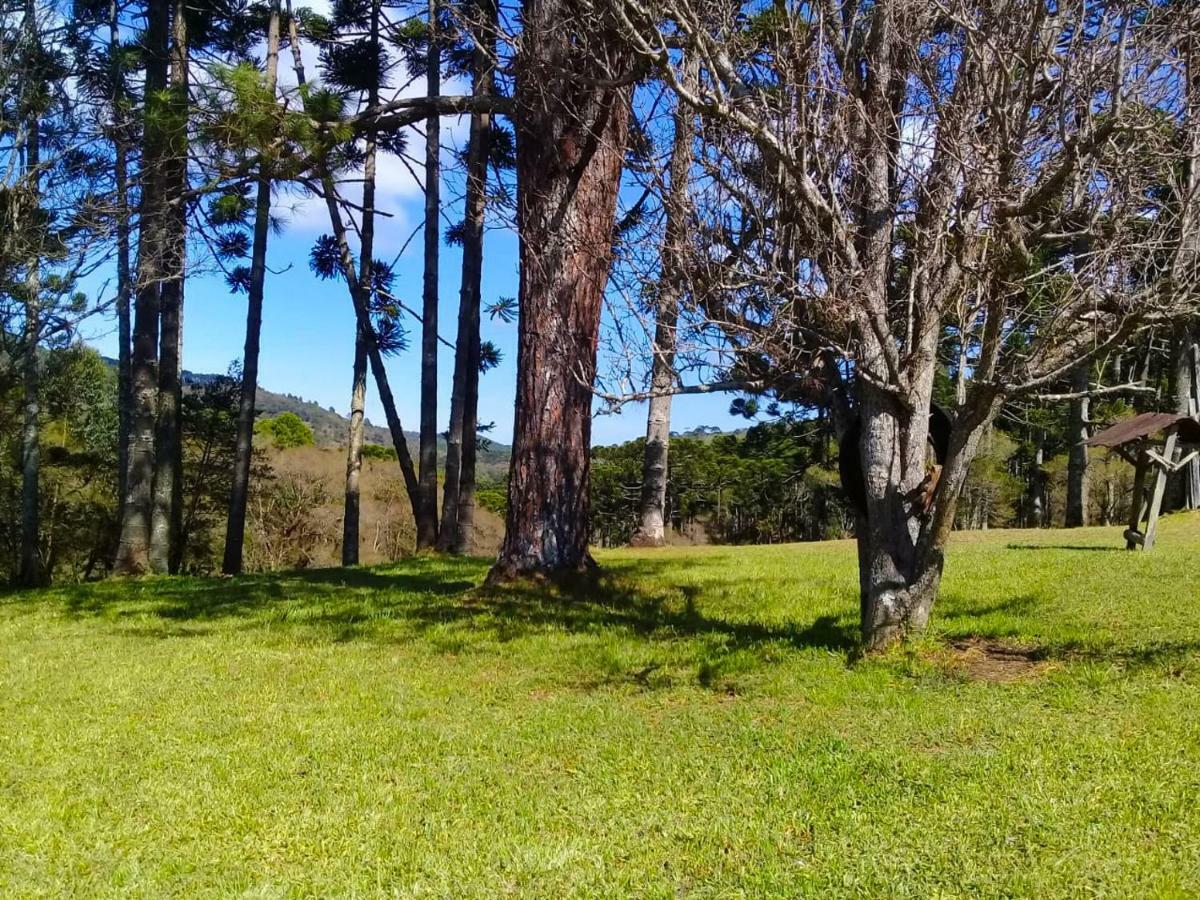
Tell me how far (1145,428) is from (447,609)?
843 cm

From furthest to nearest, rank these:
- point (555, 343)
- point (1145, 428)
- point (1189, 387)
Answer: point (1189, 387)
point (1145, 428)
point (555, 343)

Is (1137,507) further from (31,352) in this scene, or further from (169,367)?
(31,352)

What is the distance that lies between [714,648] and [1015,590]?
10.1ft

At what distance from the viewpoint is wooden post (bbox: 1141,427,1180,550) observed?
9.77 metres

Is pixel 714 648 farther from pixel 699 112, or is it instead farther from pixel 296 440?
Answer: pixel 296 440

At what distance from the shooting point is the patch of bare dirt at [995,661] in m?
4.70

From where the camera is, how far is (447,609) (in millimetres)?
7199

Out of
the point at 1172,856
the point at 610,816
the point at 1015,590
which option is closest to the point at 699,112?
the point at 610,816

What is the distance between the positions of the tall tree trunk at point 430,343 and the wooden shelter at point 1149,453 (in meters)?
9.20

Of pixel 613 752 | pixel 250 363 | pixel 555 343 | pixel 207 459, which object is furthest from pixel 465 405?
pixel 613 752

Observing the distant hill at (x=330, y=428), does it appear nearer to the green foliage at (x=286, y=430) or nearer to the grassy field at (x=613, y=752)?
the green foliage at (x=286, y=430)

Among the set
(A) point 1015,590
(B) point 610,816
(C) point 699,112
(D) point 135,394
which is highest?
(C) point 699,112

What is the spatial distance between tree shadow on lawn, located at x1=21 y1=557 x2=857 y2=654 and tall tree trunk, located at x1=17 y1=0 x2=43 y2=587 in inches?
98.6

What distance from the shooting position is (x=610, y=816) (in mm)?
3100
